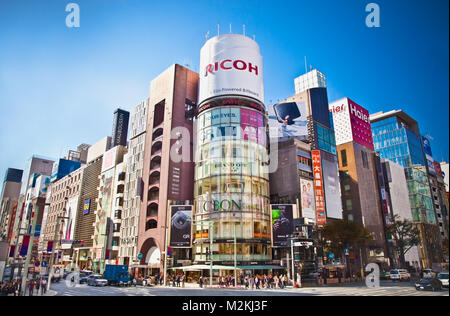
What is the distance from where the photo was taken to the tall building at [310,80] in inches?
5349

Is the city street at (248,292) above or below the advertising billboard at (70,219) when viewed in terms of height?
below

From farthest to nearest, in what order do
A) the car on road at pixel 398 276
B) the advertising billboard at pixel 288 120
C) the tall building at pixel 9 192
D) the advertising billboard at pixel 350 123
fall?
the tall building at pixel 9 192, the advertising billboard at pixel 350 123, the advertising billboard at pixel 288 120, the car on road at pixel 398 276

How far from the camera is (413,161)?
4552 inches

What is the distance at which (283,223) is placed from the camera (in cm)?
5812

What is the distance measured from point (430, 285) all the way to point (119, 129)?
11766 cm

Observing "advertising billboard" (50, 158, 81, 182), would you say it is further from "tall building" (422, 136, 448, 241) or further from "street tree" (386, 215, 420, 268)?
"tall building" (422, 136, 448, 241)

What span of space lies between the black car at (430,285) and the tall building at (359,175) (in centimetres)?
4863

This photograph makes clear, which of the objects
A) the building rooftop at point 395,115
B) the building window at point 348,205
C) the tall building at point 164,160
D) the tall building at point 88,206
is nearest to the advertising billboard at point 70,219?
the tall building at point 88,206

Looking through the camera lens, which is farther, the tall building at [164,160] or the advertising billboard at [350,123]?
the advertising billboard at [350,123]

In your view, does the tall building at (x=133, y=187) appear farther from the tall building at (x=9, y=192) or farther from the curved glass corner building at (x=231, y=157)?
the tall building at (x=9, y=192)

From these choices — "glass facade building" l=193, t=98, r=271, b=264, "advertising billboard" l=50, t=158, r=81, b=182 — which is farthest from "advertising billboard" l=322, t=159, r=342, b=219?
"advertising billboard" l=50, t=158, r=81, b=182

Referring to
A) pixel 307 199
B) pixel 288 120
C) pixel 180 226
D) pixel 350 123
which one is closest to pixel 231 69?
pixel 288 120

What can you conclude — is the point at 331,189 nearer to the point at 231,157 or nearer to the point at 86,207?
the point at 231,157
